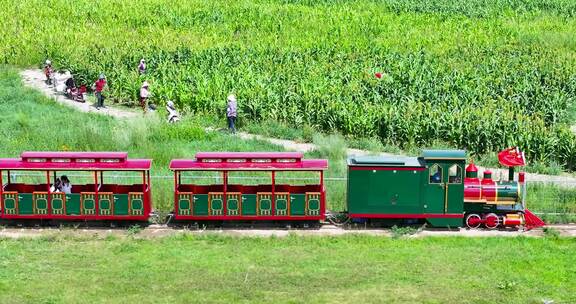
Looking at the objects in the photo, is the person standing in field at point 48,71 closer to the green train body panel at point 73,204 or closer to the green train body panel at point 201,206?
the green train body panel at point 73,204

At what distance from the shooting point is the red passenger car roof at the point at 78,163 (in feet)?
82.2

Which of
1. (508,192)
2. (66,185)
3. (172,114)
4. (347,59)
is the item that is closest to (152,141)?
(172,114)

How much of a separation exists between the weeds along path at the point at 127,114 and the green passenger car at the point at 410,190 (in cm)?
338

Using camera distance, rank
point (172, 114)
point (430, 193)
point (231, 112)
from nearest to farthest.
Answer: point (430, 193), point (231, 112), point (172, 114)

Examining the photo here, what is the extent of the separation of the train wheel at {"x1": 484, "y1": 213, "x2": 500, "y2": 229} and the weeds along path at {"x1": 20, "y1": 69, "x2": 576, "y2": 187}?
2830mm

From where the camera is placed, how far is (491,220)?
24.9 metres

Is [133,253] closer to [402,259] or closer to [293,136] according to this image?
[402,259]

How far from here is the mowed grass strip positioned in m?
20.0

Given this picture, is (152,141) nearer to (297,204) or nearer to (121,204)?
(121,204)

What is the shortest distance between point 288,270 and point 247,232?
3.54 m

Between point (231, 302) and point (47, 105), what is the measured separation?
23.8 meters

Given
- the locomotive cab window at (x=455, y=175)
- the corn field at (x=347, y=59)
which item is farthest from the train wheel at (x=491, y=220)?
the corn field at (x=347, y=59)

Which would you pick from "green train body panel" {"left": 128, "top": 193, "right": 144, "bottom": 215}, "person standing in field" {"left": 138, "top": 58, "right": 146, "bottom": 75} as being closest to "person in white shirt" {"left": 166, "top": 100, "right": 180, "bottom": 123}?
"person standing in field" {"left": 138, "top": 58, "right": 146, "bottom": 75}

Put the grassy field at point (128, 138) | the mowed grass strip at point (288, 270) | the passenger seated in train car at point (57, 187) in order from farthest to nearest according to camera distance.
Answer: the grassy field at point (128, 138)
the passenger seated in train car at point (57, 187)
the mowed grass strip at point (288, 270)
